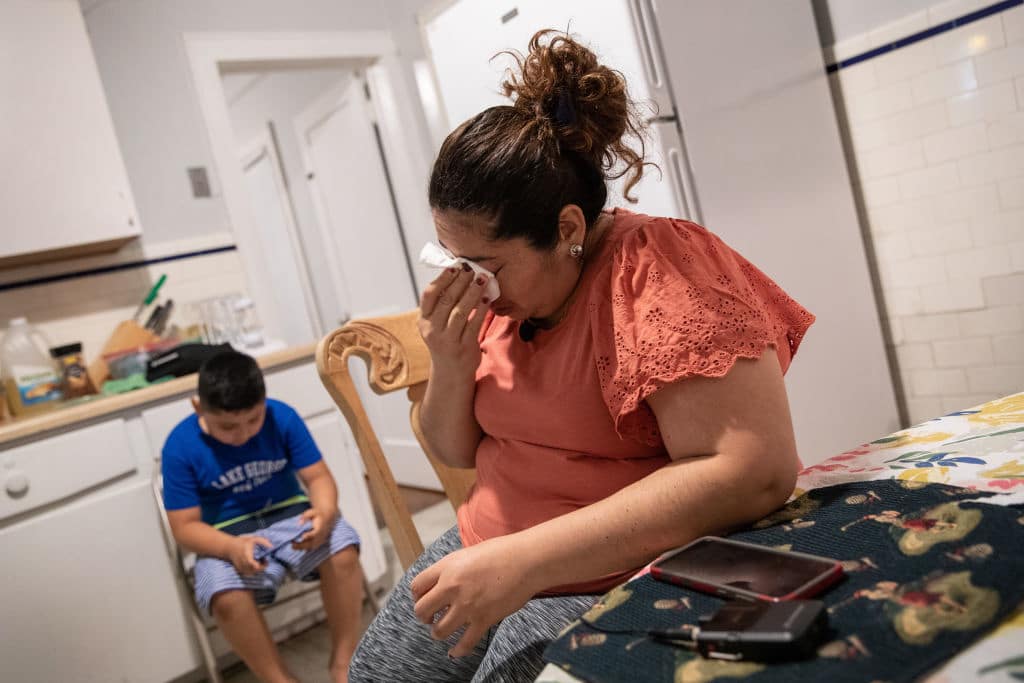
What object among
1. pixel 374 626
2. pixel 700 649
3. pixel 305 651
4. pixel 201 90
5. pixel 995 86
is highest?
pixel 201 90

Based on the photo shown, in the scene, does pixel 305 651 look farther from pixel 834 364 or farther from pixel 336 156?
pixel 336 156

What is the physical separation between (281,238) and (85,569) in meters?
3.33

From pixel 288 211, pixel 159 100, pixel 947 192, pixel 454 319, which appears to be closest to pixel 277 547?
pixel 454 319

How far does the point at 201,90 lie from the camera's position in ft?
10.8

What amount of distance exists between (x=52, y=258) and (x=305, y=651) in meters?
1.65

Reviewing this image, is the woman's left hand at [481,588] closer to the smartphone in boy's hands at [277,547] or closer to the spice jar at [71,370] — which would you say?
the smartphone in boy's hands at [277,547]

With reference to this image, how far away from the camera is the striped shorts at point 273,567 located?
2.06m

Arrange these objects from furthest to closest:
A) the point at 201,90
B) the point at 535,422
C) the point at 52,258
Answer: the point at 201,90
the point at 52,258
the point at 535,422

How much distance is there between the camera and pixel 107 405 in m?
2.24

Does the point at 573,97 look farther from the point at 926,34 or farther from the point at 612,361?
the point at 926,34

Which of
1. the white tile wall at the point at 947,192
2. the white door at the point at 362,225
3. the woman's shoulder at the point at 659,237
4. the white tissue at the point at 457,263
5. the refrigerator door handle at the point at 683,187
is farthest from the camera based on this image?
the white door at the point at 362,225

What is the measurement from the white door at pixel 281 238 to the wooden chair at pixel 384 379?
3.77m

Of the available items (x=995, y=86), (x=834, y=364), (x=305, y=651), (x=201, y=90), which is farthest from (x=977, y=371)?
(x=201, y=90)

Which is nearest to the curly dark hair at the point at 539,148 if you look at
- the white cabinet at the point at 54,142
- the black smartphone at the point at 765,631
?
the black smartphone at the point at 765,631
